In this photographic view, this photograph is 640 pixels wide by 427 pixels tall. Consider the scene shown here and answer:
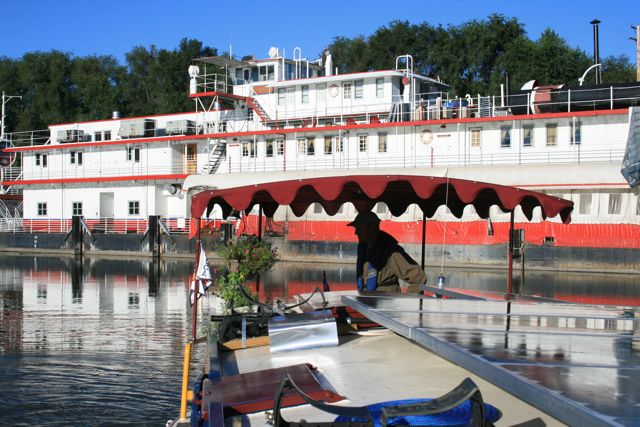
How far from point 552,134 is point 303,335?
32068mm

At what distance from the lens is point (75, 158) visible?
2025 inches

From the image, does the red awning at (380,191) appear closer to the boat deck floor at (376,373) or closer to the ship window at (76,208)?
the boat deck floor at (376,373)

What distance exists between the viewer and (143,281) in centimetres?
2772

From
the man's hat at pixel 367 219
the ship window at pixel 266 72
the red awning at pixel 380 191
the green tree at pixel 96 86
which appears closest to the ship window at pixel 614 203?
the ship window at pixel 266 72

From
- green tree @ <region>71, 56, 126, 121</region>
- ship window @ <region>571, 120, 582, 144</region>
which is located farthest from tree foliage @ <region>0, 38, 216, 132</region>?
ship window @ <region>571, 120, 582, 144</region>

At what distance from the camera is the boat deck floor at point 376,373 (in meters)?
5.32

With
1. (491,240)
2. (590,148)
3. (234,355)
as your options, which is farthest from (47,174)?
(234,355)

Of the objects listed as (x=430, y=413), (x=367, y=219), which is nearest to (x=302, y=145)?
(x=367, y=219)

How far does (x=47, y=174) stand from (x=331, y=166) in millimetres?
22079

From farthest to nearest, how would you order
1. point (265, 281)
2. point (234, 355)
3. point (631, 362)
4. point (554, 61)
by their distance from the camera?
point (554, 61) < point (265, 281) < point (234, 355) < point (631, 362)

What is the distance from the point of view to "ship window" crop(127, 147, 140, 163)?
48656mm

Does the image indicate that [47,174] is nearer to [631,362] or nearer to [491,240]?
[491,240]

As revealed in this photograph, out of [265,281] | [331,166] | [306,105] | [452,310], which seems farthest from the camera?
[306,105]

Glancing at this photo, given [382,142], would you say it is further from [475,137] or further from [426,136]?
[475,137]
